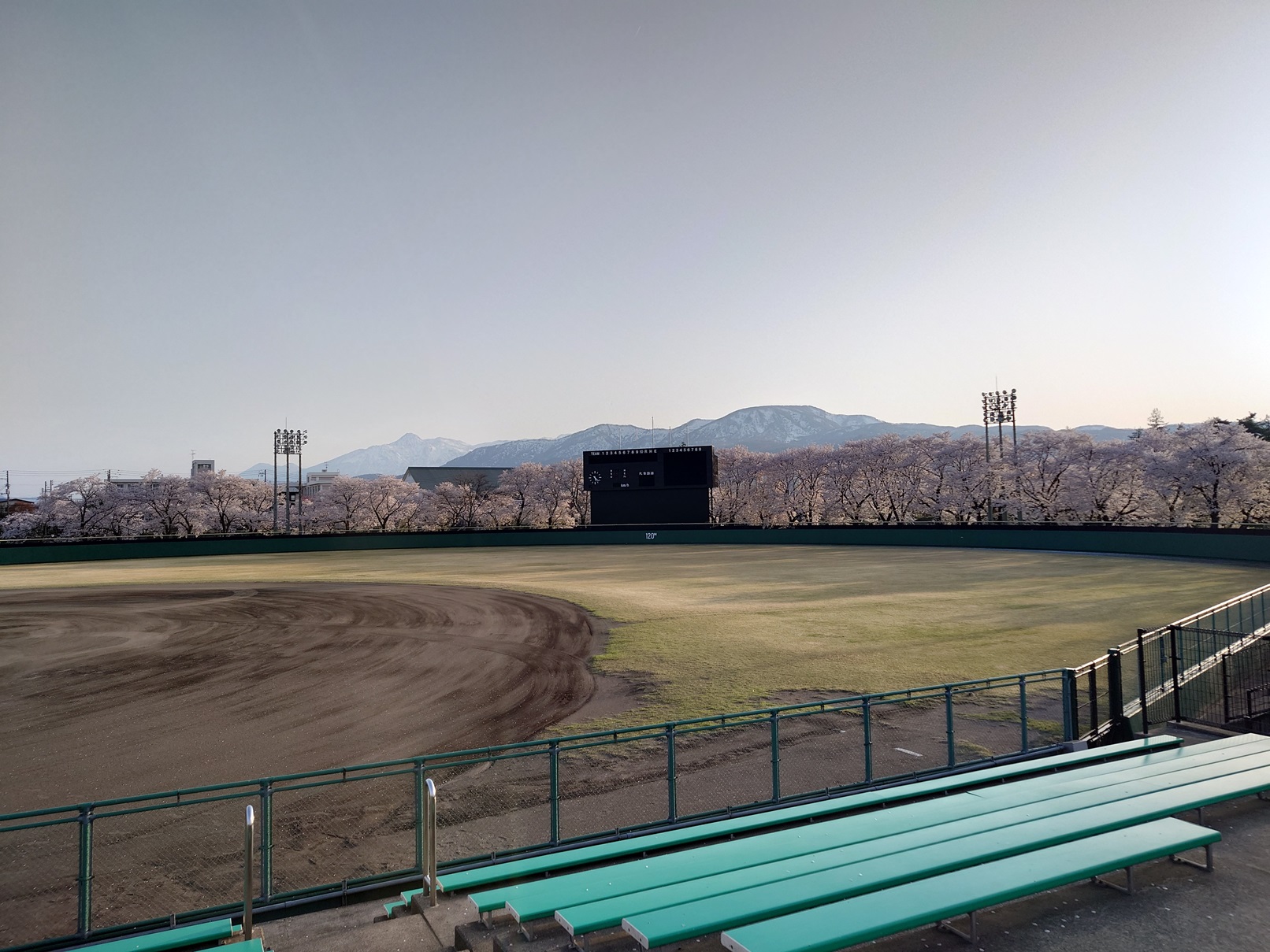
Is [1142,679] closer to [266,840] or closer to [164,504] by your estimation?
[266,840]

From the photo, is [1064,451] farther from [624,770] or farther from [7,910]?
[7,910]

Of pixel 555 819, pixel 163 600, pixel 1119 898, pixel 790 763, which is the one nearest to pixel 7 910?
pixel 555 819

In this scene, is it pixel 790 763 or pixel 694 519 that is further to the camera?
pixel 694 519

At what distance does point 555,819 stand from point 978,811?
4118mm

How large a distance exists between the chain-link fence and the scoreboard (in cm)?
4323

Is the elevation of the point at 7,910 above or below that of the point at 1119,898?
below

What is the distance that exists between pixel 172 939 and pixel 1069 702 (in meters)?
10.6

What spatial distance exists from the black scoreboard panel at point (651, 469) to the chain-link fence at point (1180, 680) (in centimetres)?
4298

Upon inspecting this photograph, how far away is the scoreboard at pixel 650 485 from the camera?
57719mm

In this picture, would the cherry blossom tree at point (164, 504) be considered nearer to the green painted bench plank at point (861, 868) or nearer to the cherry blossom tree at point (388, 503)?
the cherry blossom tree at point (388, 503)

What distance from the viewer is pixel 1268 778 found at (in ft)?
21.5

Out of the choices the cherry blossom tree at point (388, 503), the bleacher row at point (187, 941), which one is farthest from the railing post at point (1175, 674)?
the cherry blossom tree at point (388, 503)

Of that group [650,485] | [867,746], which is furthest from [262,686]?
[650,485]

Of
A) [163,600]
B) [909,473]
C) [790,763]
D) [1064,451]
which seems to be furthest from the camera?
[909,473]
